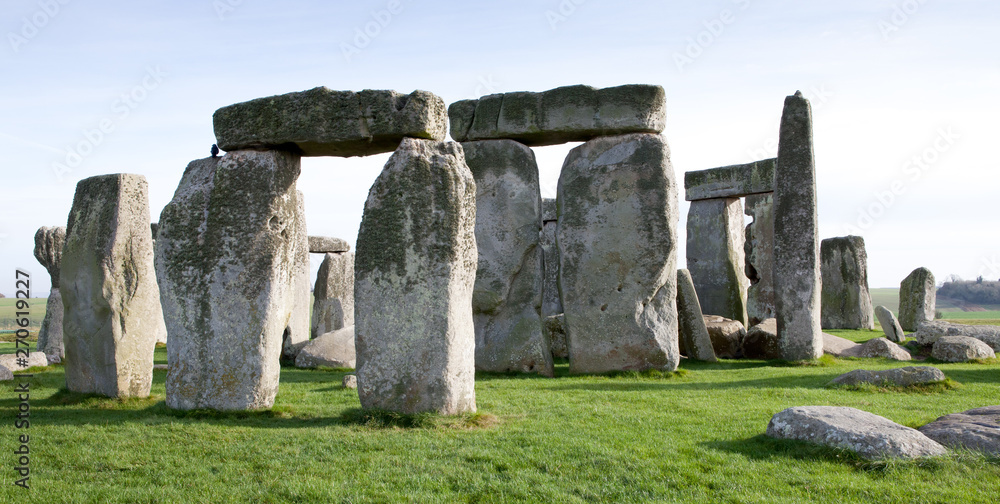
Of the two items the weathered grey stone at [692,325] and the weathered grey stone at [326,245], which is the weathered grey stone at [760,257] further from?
the weathered grey stone at [326,245]

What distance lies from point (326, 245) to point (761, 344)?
35.3 ft

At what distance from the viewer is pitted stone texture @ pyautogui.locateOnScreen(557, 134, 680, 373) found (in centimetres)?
1155

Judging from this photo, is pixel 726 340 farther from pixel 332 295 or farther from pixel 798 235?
pixel 332 295

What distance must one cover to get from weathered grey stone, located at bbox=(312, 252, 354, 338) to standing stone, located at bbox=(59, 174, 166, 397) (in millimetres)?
10391

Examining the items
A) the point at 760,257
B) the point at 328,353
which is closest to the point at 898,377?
the point at 328,353

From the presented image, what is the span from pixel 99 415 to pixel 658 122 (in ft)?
27.2

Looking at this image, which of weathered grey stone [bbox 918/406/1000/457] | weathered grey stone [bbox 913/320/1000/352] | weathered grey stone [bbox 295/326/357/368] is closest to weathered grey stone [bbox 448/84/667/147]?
weathered grey stone [bbox 295/326/357/368]

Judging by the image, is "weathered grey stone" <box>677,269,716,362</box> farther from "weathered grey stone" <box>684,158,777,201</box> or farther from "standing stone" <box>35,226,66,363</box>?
"standing stone" <box>35,226,66,363</box>

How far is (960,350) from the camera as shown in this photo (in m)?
12.8

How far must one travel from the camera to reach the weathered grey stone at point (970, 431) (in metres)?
5.49

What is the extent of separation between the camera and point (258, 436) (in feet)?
21.2

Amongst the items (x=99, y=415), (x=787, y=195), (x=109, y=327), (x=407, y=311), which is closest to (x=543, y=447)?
(x=407, y=311)

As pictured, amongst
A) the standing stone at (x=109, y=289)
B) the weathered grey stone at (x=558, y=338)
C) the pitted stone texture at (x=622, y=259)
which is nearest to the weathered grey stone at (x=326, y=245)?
the weathered grey stone at (x=558, y=338)

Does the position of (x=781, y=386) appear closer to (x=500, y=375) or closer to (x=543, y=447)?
(x=500, y=375)
